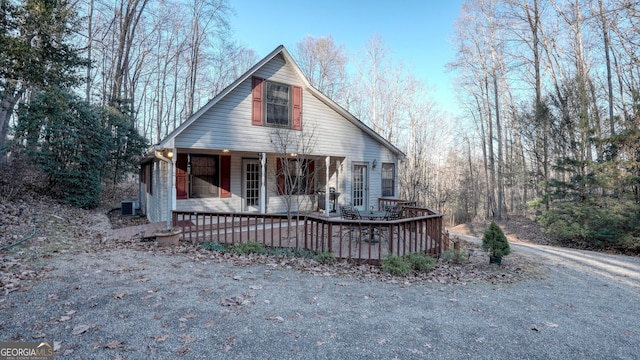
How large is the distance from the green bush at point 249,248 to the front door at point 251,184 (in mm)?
4711

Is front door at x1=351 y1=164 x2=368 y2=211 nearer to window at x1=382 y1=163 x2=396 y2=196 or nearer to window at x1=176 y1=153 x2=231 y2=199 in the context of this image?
window at x1=382 y1=163 x2=396 y2=196

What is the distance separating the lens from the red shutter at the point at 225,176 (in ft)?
35.3

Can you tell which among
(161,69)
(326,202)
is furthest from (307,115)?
(161,69)

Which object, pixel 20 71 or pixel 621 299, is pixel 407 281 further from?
pixel 20 71

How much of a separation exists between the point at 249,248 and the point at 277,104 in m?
5.65

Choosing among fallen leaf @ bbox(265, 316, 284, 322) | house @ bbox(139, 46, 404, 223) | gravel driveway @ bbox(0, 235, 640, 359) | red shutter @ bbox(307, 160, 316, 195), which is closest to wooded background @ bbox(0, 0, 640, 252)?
house @ bbox(139, 46, 404, 223)

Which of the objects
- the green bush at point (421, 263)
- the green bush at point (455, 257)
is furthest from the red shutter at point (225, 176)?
the green bush at point (455, 257)

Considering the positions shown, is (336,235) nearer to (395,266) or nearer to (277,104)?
(395,266)

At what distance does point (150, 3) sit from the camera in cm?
2114

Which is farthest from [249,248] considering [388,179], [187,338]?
[388,179]

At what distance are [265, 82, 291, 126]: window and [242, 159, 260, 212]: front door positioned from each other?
6.77 ft

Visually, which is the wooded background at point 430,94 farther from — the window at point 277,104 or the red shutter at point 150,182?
the window at point 277,104

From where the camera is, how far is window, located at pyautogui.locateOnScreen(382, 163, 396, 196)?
Result: 13.8 meters

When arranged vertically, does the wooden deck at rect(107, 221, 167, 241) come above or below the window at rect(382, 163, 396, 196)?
below
